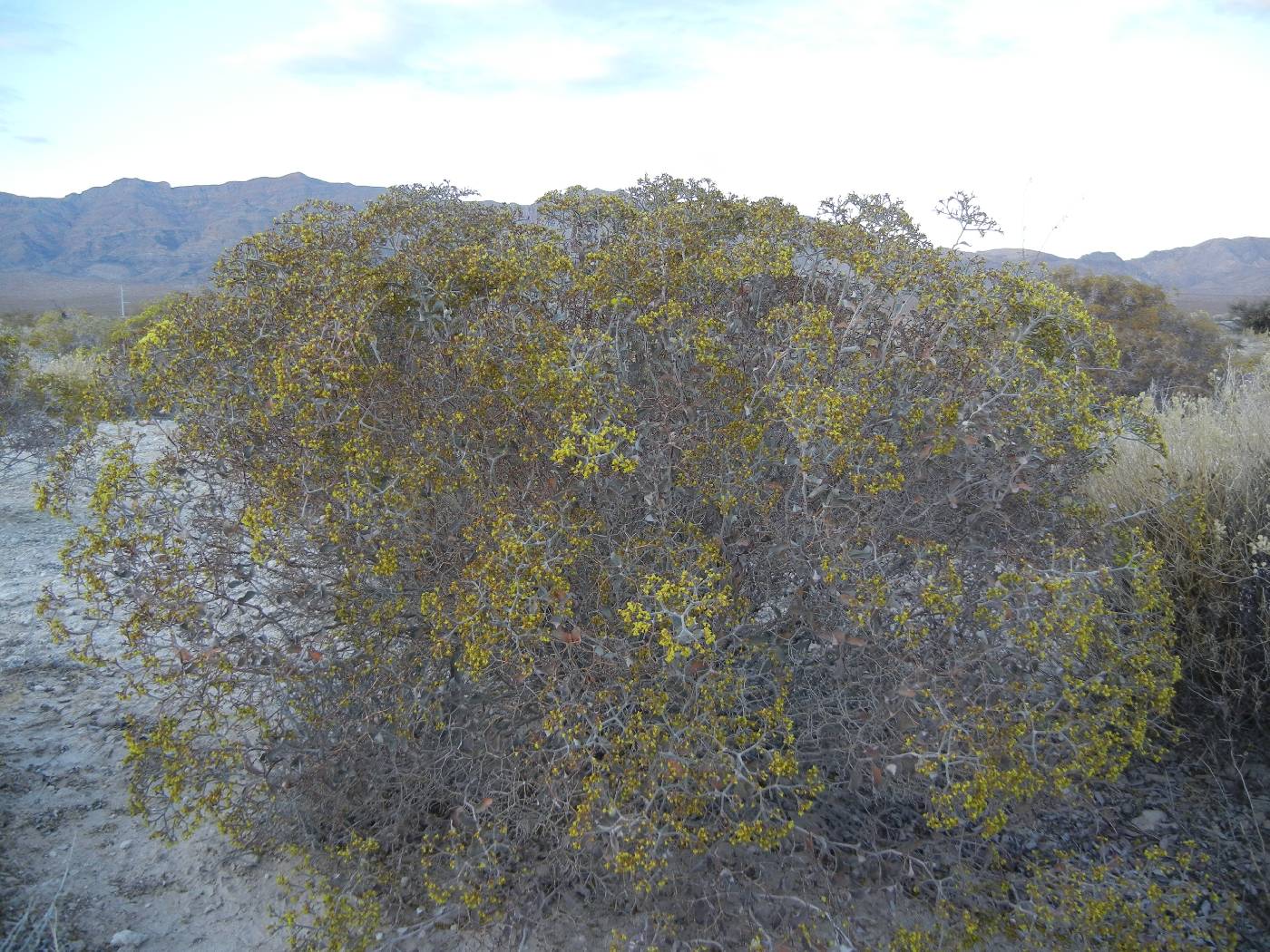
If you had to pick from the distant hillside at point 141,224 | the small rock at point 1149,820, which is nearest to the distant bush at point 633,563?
the small rock at point 1149,820

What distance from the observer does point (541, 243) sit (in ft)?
11.4

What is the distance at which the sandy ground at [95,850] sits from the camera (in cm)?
321

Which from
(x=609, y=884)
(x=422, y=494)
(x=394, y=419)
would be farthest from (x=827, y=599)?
(x=394, y=419)

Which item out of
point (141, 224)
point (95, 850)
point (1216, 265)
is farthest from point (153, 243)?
point (1216, 265)

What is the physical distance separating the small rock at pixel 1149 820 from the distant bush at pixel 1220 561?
0.60m

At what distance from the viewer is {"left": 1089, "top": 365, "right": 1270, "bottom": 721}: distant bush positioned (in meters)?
3.87

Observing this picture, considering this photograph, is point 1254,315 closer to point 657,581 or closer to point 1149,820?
point 1149,820

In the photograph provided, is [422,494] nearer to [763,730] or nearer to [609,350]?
[609,350]

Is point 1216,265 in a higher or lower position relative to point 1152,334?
higher

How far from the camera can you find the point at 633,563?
2.86 meters

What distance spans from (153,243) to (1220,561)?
132m

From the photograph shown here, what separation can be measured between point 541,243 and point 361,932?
274cm

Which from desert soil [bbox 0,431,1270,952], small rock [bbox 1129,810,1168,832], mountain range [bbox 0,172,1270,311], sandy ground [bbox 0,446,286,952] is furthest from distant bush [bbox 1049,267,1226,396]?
mountain range [bbox 0,172,1270,311]

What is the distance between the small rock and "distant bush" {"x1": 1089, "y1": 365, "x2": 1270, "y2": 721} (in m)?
0.60
